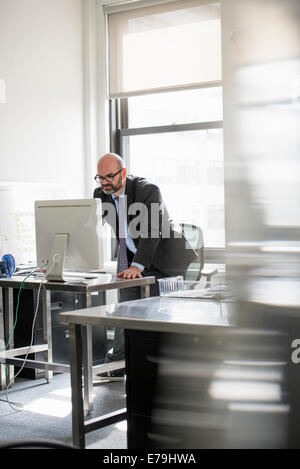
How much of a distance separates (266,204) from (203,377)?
0.84 metres

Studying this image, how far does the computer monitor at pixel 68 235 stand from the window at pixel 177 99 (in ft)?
5.27

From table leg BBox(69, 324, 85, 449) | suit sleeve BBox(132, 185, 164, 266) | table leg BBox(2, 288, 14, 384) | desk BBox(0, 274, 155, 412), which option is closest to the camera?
table leg BBox(69, 324, 85, 449)

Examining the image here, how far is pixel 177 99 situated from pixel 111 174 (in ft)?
4.87

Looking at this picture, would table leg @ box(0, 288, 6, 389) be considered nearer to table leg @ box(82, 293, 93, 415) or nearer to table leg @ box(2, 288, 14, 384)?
table leg @ box(2, 288, 14, 384)

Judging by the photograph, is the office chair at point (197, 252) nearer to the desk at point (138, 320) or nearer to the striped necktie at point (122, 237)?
the striped necktie at point (122, 237)

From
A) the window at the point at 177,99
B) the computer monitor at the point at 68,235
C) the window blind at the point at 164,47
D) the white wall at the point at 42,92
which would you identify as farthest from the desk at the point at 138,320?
the window blind at the point at 164,47

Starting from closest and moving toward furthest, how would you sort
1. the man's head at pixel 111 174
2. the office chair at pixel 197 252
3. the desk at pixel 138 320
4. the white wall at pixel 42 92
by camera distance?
the desk at pixel 138 320 < the man's head at pixel 111 174 < the office chair at pixel 197 252 < the white wall at pixel 42 92

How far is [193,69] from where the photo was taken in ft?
14.6

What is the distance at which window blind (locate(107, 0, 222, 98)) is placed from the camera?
4387 millimetres

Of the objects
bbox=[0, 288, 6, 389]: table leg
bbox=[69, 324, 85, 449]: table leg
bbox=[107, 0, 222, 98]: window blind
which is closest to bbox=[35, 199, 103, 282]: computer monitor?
bbox=[0, 288, 6, 389]: table leg

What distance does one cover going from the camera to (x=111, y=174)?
345 centimetres

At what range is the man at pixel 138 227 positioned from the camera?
3.39 meters

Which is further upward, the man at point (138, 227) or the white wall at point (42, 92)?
the white wall at point (42, 92)
